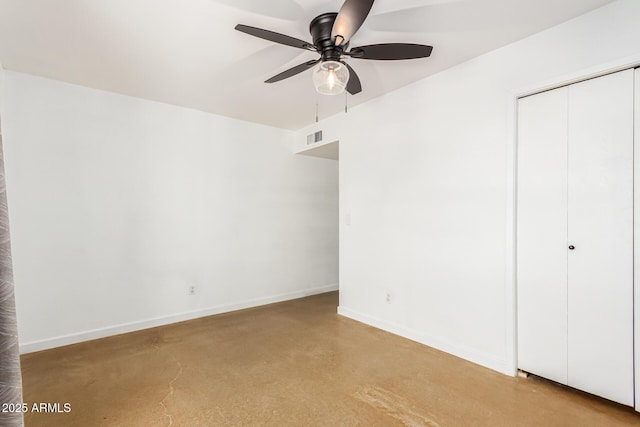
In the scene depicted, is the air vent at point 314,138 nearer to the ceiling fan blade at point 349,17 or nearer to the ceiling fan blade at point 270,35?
the ceiling fan blade at point 270,35

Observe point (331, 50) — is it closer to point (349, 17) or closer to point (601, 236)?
point (349, 17)

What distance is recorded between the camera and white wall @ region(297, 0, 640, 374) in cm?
223

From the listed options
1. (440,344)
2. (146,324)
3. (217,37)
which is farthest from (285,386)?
(217,37)

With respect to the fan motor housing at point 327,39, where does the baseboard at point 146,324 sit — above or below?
below

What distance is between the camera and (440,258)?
114 inches

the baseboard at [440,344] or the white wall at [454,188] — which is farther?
the baseboard at [440,344]

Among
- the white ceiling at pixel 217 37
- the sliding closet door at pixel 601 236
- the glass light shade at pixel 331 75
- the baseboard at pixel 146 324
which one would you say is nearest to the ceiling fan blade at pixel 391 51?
the glass light shade at pixel 331 75

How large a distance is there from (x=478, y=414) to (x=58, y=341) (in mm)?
3667

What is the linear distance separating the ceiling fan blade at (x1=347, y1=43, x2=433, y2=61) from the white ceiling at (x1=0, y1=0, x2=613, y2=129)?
0.28m

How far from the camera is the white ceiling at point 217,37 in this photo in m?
1.99

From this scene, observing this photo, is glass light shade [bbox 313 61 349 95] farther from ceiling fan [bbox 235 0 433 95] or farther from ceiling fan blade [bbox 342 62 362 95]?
ceiling fan blade [bbox 342 62 362 95]

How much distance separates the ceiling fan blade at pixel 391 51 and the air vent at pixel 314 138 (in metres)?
2.28

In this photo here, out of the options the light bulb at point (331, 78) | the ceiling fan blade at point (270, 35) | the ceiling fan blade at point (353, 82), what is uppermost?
the ceiling fan blade at point (270, 35)

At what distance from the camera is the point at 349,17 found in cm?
161
